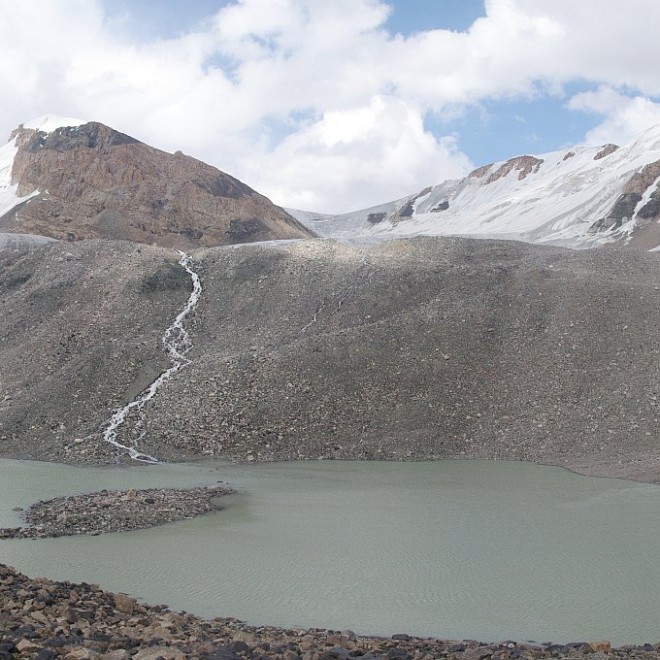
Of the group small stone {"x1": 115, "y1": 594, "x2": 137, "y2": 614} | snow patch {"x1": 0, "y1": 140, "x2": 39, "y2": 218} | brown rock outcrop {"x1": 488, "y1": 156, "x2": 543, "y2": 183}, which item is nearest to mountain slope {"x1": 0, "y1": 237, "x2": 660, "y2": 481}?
small stone {"x1": 115, "y1": 594, "x2": 137, "y2": 614}

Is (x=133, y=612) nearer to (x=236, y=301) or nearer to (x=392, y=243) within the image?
(x=236, y=301)

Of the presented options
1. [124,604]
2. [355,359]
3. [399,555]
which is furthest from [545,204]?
[124,604]

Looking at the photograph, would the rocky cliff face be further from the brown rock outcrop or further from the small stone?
the brown rock outcrop

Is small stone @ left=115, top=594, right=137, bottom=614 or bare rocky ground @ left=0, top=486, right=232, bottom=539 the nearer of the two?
small stone @ left=115, top=594, right=137, bottom=614

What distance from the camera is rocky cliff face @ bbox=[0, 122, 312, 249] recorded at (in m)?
65.6

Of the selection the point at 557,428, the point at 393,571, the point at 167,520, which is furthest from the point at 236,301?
the point at 393,571

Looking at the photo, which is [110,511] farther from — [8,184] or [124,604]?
[8,184]

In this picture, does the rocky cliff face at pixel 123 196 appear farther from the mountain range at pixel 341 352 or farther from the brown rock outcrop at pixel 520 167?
the brown rock outcrop at pixel 520 167

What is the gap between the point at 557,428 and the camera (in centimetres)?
2948

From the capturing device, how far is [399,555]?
53.7 feet

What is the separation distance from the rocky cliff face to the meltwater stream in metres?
21.3

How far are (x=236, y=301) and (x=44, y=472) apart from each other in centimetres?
1719

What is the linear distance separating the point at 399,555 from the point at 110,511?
7.30m

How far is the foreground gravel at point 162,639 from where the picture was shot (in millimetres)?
9086
